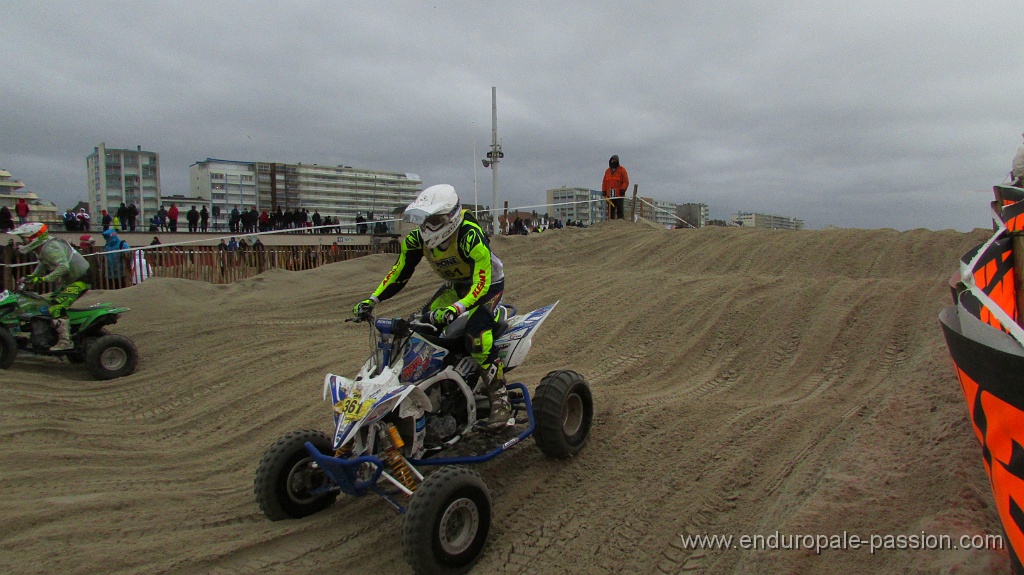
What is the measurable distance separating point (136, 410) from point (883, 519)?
7329 mm

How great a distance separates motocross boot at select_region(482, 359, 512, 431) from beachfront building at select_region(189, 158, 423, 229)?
2373 cm

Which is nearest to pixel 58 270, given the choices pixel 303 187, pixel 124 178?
pixel 124 178

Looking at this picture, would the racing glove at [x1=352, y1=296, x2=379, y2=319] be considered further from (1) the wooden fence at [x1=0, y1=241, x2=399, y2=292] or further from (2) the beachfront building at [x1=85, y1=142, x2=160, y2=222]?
(2) the beachfront building at [x1=85, y1=142, x2=160, y2=222]

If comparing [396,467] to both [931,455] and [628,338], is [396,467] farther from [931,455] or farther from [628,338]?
[628,338]

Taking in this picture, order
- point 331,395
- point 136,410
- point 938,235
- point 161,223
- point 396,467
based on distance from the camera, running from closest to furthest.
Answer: point 396,467 → point 331,395 → point 136,410 → point 938,235 → point 161,223

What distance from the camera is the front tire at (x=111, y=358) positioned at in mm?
7883

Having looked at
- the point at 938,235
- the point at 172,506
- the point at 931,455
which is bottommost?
the point at 172,506

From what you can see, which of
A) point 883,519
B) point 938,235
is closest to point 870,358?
point 883,519

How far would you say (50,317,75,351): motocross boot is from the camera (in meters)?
8.12

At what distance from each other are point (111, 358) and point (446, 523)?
7.03m

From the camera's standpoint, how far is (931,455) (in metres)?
3.23

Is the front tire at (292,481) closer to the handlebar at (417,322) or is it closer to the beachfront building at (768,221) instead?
the handlebar at (417,322)

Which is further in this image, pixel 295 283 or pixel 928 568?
pixel 295 283

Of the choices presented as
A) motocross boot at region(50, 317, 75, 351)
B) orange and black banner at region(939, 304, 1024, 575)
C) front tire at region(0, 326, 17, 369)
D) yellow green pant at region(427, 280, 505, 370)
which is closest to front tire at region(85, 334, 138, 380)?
motocross boot at region(50, 317, 75, 351)
